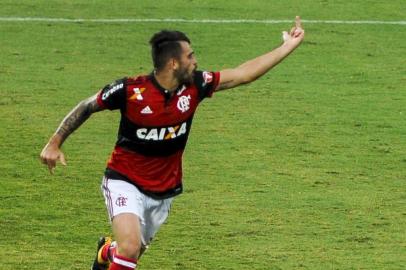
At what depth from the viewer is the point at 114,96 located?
31.9 feet

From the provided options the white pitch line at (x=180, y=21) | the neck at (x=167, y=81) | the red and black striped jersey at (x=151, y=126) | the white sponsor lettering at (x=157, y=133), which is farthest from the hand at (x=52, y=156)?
the white pitch line at (x=180, y=21)

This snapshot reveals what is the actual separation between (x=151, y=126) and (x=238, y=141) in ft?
19.4

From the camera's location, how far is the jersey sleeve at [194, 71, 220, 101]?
9.95 meters

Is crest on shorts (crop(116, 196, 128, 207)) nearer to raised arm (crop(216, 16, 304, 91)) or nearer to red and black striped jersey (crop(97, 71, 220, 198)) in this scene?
red and black striped jersey (crop(97, 71, 220, 198))

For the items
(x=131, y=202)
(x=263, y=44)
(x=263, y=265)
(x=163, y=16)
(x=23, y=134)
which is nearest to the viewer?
(x=131, y=202)

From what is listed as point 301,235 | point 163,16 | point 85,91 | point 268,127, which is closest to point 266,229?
point 301,235

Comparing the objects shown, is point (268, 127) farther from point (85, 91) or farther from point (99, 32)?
point (99, 32)

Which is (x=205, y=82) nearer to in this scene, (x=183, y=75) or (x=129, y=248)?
(x=183, y=75)

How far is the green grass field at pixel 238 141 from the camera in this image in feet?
38.5

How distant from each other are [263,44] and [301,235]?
8739 mm

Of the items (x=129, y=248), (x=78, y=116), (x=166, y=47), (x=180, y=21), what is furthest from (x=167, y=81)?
(x=180, y=21)

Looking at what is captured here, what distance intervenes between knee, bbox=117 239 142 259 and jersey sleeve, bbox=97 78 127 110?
1.02 metres

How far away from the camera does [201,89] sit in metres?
9.95

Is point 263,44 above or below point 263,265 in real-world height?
above
